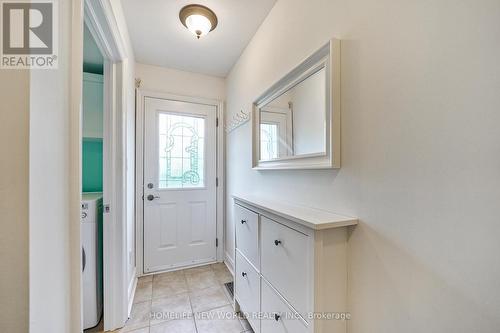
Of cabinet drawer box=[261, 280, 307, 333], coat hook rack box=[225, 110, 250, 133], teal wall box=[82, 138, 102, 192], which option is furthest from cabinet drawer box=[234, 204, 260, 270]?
teal wall box=[82, 138, 102, 192]

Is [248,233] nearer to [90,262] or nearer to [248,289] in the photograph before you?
[248,289]

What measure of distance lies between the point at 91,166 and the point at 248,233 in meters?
1.91

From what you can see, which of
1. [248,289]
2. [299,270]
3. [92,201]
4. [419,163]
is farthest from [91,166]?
[419,163]

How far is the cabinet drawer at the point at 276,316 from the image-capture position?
1.01m

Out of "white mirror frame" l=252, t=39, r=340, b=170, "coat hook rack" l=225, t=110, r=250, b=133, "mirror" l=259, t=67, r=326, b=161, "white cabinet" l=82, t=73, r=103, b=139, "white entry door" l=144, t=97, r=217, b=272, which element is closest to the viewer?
"white mirror frame" l=252, t=39, r=340, b=170

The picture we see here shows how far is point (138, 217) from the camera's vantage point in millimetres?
2414

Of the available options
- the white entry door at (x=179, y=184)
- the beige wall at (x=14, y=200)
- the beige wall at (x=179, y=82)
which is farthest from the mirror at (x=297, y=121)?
the beige wall at (x=179, y=82)

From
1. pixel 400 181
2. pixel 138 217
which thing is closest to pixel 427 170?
pixel 400 181

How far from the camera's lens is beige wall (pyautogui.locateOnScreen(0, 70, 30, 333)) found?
0.49 meters

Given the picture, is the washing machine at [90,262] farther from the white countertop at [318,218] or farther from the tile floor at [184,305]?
the white countertop at [318,218]

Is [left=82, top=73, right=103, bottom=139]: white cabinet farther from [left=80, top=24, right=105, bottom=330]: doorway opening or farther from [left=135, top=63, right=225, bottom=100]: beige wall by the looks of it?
→ [left=135, top=63, right=225, bottom=100]: beige wall

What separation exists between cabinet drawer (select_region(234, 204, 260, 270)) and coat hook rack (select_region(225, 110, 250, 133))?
0.90 m

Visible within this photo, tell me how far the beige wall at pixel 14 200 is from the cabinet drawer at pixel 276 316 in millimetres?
Result: 972

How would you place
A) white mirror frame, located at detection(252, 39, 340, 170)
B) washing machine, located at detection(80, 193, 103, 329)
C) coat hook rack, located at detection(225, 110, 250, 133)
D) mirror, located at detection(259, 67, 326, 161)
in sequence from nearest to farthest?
white mirror frame, located at detection(252, 39, 340, 170), mirror, located at detection(259, 67, 326, 161), washing machine, located at detection(80, 193, 103, 329), coat hook rack, located at detection(225, 110, 250, 133)
